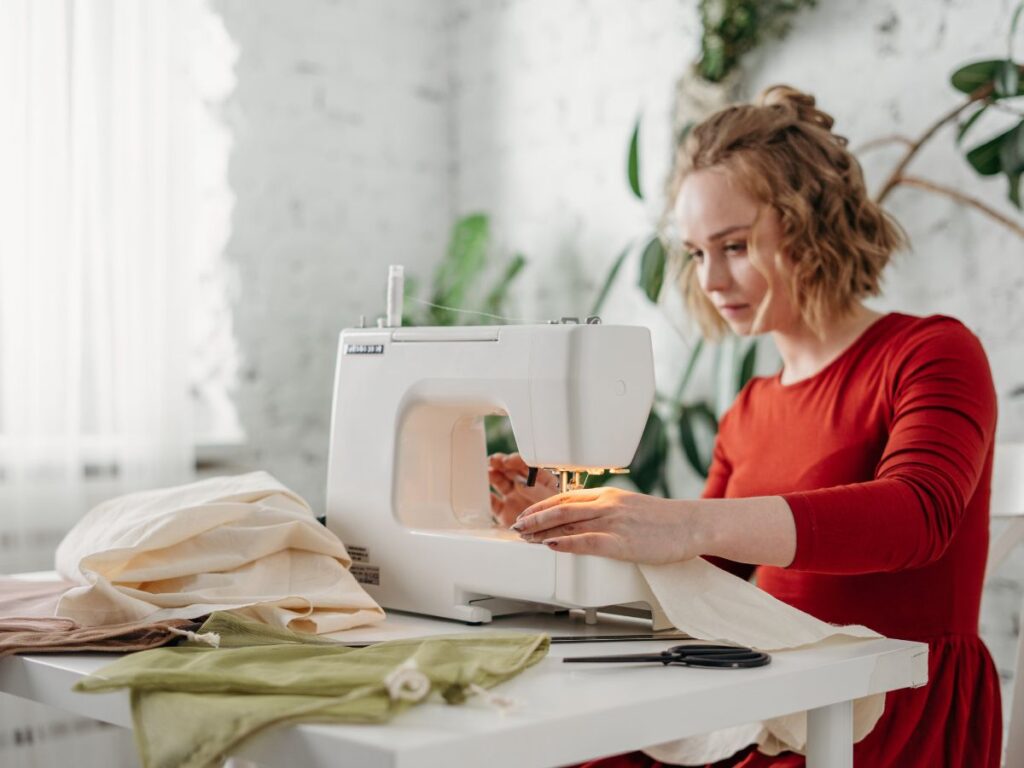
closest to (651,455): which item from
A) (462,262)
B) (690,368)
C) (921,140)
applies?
(690,368)

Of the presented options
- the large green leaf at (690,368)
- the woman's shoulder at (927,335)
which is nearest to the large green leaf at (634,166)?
the large green leaf at (690,368)

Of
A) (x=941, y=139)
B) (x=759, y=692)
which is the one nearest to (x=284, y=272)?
(x=941, y=139)

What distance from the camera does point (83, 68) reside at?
111 inches

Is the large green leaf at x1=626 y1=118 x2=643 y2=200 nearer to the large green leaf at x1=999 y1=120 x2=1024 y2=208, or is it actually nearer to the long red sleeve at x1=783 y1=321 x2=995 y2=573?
the large green leaf at x1=999 y1=120 x2=1024 y2=208

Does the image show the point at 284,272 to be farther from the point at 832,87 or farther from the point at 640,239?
the point at 832,87

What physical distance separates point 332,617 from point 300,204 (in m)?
2.20

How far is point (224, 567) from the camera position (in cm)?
140

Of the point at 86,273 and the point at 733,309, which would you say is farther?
the point at 86,273

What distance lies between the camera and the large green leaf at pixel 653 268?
2804 millimetres

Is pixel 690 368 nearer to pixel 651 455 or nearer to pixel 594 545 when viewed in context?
pixel 651 455

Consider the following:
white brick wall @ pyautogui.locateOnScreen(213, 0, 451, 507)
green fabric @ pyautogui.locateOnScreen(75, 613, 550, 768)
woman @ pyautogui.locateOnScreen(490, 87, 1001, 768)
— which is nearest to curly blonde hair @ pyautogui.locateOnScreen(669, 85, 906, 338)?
woman @ pyautogui.locateOnScreen(490, 87, 1001, 768)

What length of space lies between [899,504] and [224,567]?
2.61 ft

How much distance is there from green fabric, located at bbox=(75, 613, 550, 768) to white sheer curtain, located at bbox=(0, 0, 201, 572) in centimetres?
179

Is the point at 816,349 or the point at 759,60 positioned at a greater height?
the point at 759,60
